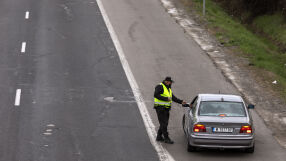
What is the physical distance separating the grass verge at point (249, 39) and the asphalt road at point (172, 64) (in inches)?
72.5

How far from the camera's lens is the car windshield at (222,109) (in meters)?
15.5

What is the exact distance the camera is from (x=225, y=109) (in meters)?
15.7

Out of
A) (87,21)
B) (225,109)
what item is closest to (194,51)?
(87,21)

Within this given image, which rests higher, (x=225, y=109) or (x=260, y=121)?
(x=225, y=109)

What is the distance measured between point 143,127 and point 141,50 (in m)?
10.2

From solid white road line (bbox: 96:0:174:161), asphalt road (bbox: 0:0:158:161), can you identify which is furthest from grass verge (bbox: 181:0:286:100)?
asphalt road (bbox: 0:0:158:161)

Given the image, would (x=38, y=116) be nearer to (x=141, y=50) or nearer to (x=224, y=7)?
(x=141, y=50)

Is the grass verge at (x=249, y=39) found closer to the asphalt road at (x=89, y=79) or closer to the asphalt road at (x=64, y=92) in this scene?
the asphalt road at (x=89, y=79)

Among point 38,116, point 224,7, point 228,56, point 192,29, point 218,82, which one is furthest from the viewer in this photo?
point 224,7

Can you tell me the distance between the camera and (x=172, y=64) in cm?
2575

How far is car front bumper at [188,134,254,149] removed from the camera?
49.2 feet

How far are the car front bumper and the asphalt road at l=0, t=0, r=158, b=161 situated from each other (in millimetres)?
1234

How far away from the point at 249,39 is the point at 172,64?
6747 mm

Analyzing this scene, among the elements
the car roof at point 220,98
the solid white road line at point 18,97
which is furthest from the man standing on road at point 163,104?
the solid white road line at point 18,97
